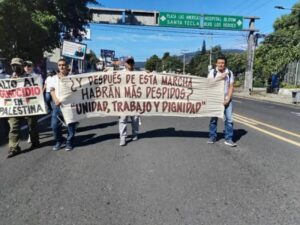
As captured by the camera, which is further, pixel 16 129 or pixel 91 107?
pixel 91 107

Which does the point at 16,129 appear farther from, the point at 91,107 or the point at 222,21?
the point at 222,21

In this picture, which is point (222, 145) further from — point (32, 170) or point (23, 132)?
point (23, 132)

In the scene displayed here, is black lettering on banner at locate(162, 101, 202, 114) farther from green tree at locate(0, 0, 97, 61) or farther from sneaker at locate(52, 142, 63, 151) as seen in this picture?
green tree at locate(0, 0, 97, 61)

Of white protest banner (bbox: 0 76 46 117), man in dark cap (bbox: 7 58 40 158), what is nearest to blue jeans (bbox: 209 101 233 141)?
white protest banner (bbox: 0 76 46 117)

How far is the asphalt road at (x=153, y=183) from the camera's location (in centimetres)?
456

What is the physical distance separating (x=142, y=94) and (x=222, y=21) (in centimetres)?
3059

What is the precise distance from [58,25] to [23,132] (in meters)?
12.5

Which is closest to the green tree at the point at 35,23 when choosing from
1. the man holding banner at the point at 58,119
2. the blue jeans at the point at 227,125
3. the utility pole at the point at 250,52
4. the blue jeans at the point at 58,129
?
the man holding banner at the point at 58,119

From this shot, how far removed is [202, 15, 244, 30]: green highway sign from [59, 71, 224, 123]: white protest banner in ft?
98.1

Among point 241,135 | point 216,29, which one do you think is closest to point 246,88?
point 216,29

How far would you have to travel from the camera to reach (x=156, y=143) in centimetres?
880

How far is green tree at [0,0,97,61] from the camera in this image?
55.2 feet

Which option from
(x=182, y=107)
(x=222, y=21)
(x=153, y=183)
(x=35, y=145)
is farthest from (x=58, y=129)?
(x=222, y=21)

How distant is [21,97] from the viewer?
8.12 m
